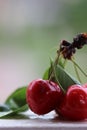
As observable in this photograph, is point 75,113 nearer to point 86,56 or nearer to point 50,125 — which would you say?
point 50,125

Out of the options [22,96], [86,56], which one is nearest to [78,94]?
[22,96]

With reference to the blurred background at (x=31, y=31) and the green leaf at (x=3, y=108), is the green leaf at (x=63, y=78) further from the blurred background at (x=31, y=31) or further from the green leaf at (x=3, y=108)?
the blurred background at (x=31, y=31)

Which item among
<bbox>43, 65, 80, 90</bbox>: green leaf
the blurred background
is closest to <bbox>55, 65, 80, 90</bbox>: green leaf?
<bbox>43, 65, 80, 90</bbox>: green leaf

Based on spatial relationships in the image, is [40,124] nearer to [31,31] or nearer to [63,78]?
[63,78]

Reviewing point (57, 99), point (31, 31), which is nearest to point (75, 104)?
point (57, 99)

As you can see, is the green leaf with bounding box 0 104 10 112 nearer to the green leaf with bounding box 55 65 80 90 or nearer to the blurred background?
the green leaf with bounding box 55 65 80 90

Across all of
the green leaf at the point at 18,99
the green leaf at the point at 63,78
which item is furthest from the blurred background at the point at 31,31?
the green leaf at the point at 63,78
